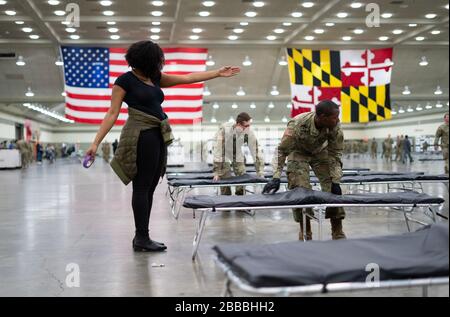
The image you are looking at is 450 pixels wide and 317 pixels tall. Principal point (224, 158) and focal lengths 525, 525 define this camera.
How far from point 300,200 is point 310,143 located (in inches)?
29.1

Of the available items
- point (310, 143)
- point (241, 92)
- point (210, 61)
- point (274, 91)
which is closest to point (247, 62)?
point (210, 61)

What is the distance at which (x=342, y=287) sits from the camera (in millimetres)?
2186

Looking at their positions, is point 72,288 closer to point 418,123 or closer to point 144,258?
point 144,258

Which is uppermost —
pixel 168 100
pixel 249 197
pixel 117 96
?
pixel 168 100

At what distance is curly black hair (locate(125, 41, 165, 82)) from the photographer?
4.32 m

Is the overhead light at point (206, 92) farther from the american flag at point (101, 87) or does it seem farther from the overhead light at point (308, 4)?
the overhead light at point (308, 4)

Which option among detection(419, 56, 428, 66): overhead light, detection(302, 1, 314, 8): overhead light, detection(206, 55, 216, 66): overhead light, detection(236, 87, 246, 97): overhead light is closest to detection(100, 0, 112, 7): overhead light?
detection(302, 1, 314, 8): overhead light

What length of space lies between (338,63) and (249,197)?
29.7 ft

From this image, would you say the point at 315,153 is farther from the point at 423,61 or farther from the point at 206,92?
the point at 206,92

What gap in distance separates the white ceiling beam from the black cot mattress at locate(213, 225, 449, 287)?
13002 mm

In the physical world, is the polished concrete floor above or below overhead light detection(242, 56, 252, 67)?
below

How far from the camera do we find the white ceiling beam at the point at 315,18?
14.9m

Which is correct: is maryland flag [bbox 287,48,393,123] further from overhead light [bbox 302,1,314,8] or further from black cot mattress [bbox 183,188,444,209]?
black cot mattress [bbox 183,188,444,209]
